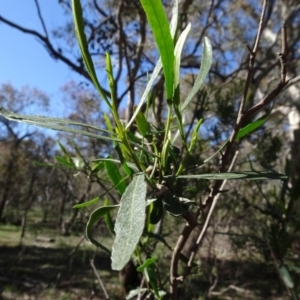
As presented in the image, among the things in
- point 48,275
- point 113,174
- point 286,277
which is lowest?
point 48,275

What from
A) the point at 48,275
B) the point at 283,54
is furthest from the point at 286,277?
the point at 48,275

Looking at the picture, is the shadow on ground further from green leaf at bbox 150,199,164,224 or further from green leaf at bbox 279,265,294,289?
green leaf at bbox 150,199,164,224

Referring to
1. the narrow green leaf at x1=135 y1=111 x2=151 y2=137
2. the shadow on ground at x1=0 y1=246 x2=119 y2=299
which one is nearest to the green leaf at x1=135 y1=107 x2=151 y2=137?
the narrow green leaf at x1=135 y1=111 x2=151 y2=137

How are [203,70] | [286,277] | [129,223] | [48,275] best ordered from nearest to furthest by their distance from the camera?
[129,223] < [203,70] < [286,277] < [48,275]

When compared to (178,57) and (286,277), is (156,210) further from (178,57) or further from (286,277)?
(286,277)

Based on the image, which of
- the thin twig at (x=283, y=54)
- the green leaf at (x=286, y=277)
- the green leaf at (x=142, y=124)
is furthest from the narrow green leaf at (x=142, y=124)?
the green leaf at (x=286, y=277)

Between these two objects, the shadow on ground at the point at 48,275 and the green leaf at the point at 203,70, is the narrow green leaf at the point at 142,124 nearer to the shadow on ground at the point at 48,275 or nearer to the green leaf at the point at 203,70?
the green leaf at the point at 203,70
